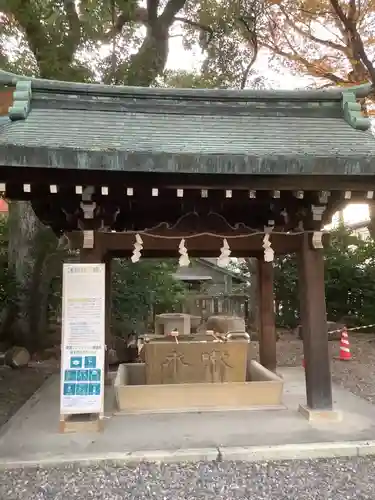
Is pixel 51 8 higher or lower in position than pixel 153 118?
higher

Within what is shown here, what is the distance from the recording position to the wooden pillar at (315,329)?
16.9 ft

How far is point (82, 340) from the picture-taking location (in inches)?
187

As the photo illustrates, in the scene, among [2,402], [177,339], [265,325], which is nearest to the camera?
[177,339]

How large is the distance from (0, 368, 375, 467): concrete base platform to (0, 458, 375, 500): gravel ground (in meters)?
0.12

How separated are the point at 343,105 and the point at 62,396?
16.3 feet

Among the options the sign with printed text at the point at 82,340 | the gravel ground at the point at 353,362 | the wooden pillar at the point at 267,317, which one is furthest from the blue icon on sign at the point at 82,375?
the gravel ground at the point at 353,362

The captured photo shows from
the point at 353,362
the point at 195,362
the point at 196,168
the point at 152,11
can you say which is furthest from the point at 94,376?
the point at 152,11

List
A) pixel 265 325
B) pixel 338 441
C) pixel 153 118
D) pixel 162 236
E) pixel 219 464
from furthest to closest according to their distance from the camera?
pixel 265 325 → pixel 153 118 → pixel 162 236 → pixel 338 441 → pixel 219 464

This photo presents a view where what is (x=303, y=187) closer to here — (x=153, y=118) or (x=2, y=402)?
(x=153, y=118)

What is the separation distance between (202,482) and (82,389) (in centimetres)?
164

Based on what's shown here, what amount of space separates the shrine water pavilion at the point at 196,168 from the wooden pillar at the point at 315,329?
0.04ft

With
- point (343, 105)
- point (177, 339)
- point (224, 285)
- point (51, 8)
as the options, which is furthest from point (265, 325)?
point (224, 285)

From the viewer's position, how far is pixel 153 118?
5844 millimetres

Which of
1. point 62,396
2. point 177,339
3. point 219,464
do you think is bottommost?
point 219,464
